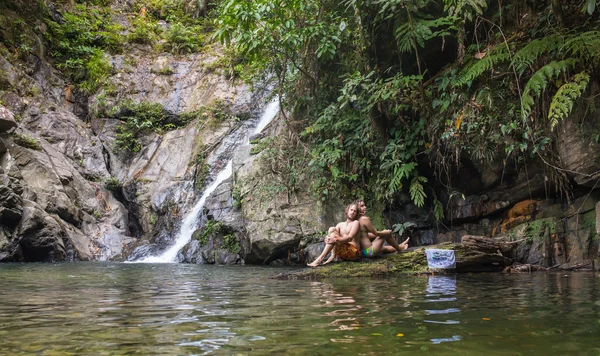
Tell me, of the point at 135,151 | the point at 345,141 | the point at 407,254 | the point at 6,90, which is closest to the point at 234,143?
the point at 135,151

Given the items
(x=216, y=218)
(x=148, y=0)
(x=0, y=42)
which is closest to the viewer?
(x=216, y=218)

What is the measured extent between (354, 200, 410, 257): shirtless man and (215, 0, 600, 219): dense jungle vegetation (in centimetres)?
161

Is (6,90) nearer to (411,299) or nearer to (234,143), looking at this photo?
(234,143)

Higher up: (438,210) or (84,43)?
(84,43)

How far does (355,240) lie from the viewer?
768 centimetres

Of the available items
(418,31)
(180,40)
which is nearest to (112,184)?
(180,40)

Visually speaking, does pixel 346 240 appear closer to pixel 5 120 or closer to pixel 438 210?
pixel 438 210

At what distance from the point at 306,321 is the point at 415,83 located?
6607 mm

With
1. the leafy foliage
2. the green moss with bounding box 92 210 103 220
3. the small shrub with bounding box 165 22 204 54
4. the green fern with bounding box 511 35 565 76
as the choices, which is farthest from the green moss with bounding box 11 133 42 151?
the green fern with bounding box 511 35 565 76

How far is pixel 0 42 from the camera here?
58.2 ft

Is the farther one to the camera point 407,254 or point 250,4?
point 250,4

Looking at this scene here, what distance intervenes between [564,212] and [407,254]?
3150 mm

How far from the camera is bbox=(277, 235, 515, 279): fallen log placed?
6.73 metres

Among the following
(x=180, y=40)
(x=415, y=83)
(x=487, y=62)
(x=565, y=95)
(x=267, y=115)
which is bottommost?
(x=565, y=95)
